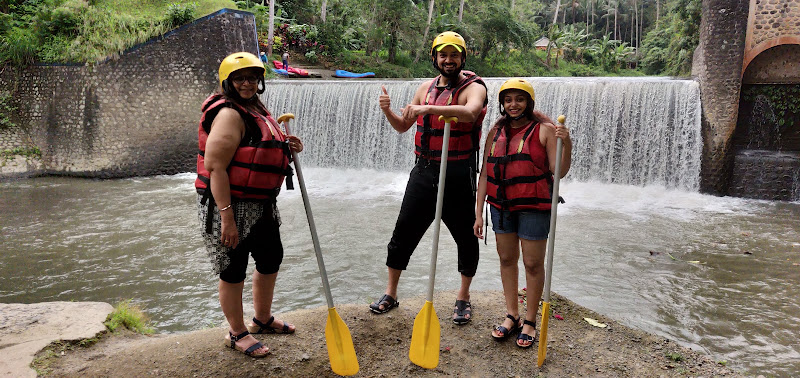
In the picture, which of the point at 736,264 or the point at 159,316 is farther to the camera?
the point at 736,264

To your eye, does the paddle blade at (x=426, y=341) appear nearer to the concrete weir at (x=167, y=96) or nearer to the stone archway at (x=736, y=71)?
the concrete weir at (x=167, y=96)

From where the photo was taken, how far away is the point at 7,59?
11266 millimetres

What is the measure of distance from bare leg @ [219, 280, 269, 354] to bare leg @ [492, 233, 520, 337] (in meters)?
1.32

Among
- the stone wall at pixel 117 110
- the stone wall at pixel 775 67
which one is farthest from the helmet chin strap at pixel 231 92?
the stone wall at pixel 117 110

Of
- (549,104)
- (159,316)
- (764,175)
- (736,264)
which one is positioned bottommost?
(159,316)

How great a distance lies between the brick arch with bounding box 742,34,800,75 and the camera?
921cm

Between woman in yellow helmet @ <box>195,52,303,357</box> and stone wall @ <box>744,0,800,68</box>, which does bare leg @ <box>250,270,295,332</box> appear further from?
stone wall @ <box>744,0,800,68</box>

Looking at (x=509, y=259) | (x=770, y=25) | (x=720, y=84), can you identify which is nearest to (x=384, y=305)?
(x=509, y=259)

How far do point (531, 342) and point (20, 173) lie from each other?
12.1 m

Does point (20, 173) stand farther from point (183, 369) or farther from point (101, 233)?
point (183, 369)

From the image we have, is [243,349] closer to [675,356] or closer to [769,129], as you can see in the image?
[675,356]

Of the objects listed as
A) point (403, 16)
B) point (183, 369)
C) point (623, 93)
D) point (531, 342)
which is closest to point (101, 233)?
point (183, 369)

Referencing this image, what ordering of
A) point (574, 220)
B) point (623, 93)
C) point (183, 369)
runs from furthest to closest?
point (623, 93)
point (574, 220)
point (183, 369)

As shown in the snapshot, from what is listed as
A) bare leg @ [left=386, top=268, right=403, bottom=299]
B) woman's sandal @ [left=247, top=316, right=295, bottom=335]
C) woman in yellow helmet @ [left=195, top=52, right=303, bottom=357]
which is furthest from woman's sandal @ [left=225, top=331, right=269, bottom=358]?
bare leg @ [left=386, top=268, right=403, bottom=299]
